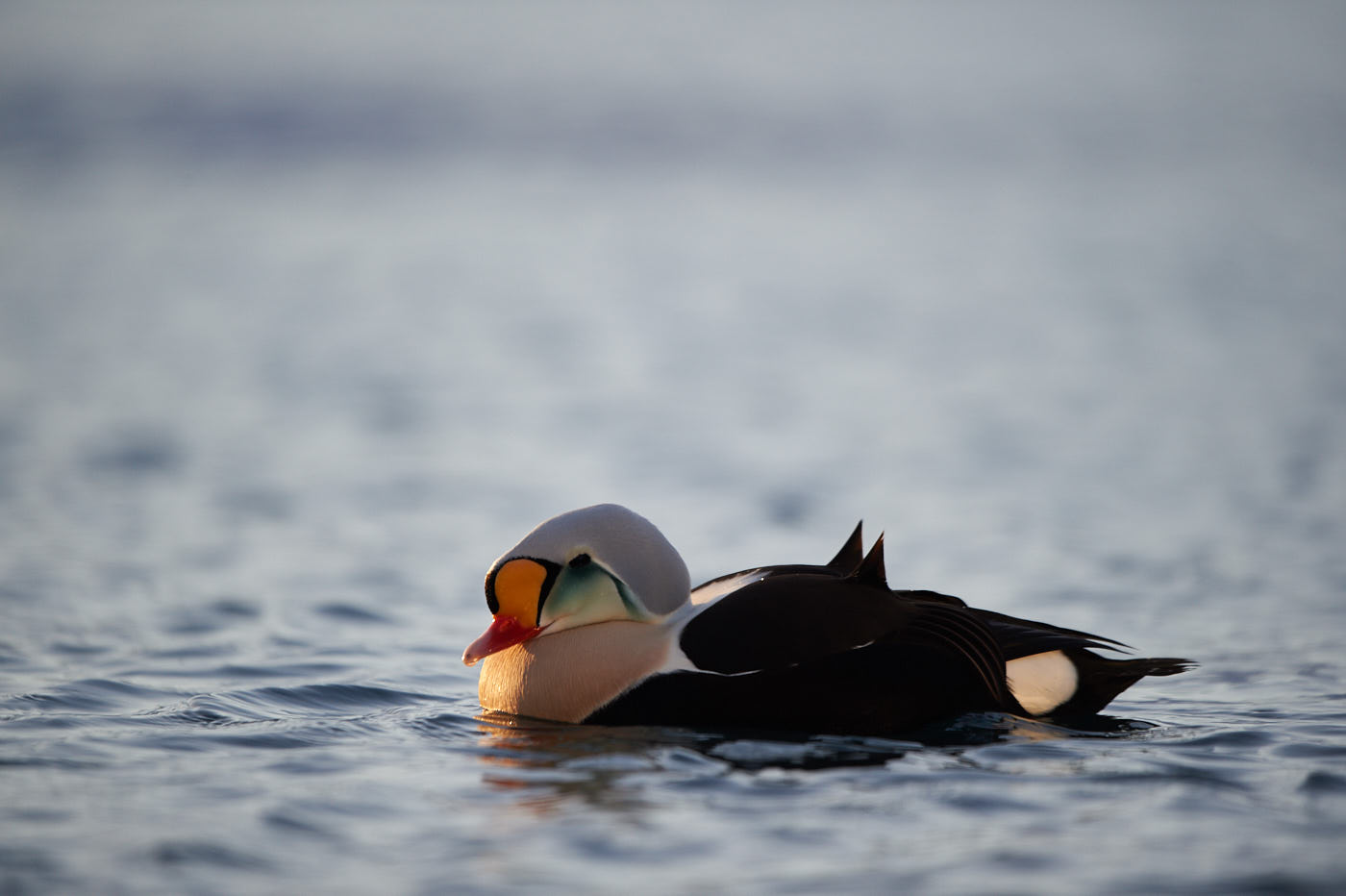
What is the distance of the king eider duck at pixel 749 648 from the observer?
15.8 feet

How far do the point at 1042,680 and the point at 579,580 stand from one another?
144 centimetres

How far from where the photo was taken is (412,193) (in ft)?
88.4

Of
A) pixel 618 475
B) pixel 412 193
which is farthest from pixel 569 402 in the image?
pixel 412 193

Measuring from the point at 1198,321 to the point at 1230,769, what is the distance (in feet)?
36.0

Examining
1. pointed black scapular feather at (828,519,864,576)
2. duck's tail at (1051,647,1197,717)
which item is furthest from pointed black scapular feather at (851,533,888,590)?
duck's tail at (1051,647,1197,717)

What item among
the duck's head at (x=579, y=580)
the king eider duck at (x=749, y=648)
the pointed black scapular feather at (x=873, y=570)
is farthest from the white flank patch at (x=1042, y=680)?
the duck's head at (x=579, y=580)

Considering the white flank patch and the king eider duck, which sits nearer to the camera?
the king eider duck

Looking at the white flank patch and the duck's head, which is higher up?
the duck's head

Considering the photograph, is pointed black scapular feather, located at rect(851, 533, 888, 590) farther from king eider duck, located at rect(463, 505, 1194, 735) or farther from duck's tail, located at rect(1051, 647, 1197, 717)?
duck's tail, located at rect(1051, 647, 1197, 717)

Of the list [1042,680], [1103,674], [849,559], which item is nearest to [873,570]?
[849,559]

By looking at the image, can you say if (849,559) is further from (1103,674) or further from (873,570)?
(1103,674)

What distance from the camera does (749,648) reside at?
4.80 metres

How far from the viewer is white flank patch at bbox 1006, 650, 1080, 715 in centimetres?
515

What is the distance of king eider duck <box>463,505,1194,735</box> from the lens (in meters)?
4.80
